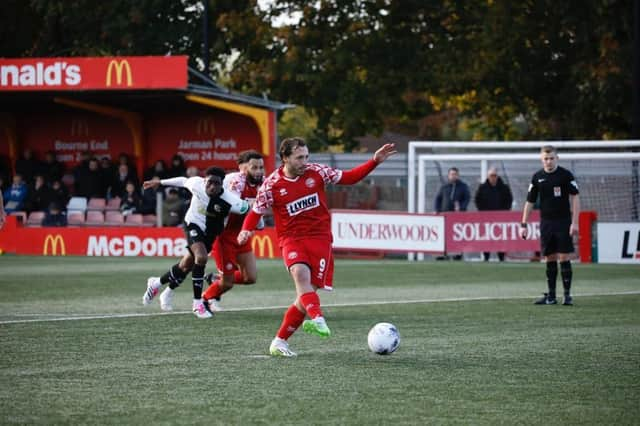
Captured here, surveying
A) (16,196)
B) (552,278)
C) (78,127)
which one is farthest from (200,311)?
(78,127)

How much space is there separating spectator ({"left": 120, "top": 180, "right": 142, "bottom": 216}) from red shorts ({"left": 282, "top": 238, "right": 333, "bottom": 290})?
17786 millimetres

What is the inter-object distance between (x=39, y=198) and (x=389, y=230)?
8668mm

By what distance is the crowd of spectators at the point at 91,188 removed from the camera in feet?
90.0

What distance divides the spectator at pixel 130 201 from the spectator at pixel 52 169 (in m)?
2.46

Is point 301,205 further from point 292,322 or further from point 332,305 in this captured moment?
point 332,305

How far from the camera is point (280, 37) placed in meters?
37.8

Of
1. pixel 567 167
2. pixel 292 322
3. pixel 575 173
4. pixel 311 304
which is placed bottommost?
pixel 292 322

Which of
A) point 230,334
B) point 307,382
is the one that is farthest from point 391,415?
point 230,334

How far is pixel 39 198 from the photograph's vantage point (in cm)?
2816

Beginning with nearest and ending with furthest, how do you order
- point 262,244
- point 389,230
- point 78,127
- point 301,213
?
point 301,213 → point 389,230 → point 262,244 → point 78,127

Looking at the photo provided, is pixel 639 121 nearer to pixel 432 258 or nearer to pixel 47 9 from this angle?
pixel 432 258

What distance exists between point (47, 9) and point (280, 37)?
8.13 metres

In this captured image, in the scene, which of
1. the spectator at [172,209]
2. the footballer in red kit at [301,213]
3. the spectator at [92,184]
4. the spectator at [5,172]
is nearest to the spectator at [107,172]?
the spectator at [92,184]

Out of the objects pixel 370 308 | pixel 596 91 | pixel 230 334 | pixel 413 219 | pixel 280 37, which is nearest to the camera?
pixel 230 334
